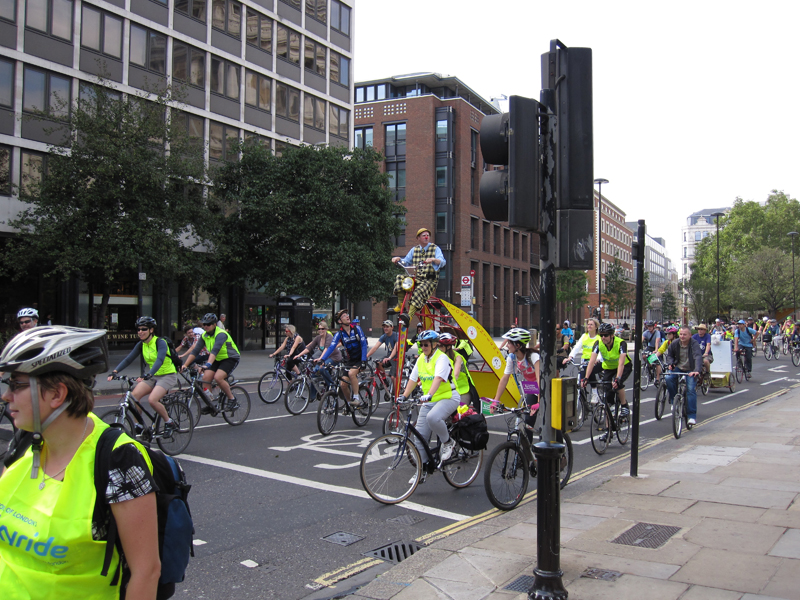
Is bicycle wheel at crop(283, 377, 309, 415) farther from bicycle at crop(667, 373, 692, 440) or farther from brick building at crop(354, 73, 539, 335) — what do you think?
brick building at crop(354, 73, 539, 335)

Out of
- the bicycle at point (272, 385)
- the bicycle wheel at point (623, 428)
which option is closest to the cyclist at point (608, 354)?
the bicycle wheel at point (623, 428)

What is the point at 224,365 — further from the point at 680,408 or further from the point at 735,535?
the point at 735,535

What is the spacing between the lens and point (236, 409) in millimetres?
11250

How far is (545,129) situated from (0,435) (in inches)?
237

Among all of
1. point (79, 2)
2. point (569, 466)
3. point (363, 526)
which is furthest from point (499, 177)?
point (79, 2)

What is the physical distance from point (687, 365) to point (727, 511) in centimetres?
616

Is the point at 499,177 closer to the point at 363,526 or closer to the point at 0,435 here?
the point at 363,526

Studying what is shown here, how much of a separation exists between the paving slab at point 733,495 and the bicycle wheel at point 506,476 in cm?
145

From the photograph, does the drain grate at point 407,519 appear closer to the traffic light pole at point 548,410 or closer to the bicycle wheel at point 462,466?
the bicycle wheel at point 462,466

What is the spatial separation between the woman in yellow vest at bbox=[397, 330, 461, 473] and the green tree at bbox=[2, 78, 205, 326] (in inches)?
645

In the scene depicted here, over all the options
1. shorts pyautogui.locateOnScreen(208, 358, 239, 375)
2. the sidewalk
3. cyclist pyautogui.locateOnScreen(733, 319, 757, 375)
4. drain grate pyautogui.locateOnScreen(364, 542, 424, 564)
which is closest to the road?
drain grate pyautogui.locateOnScreen(364, 542, 424, 564)

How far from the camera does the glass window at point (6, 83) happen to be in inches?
930

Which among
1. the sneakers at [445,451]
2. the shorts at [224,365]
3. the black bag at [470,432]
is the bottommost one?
the sneakers at [445,451]

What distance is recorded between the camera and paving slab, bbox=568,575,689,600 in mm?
4012
